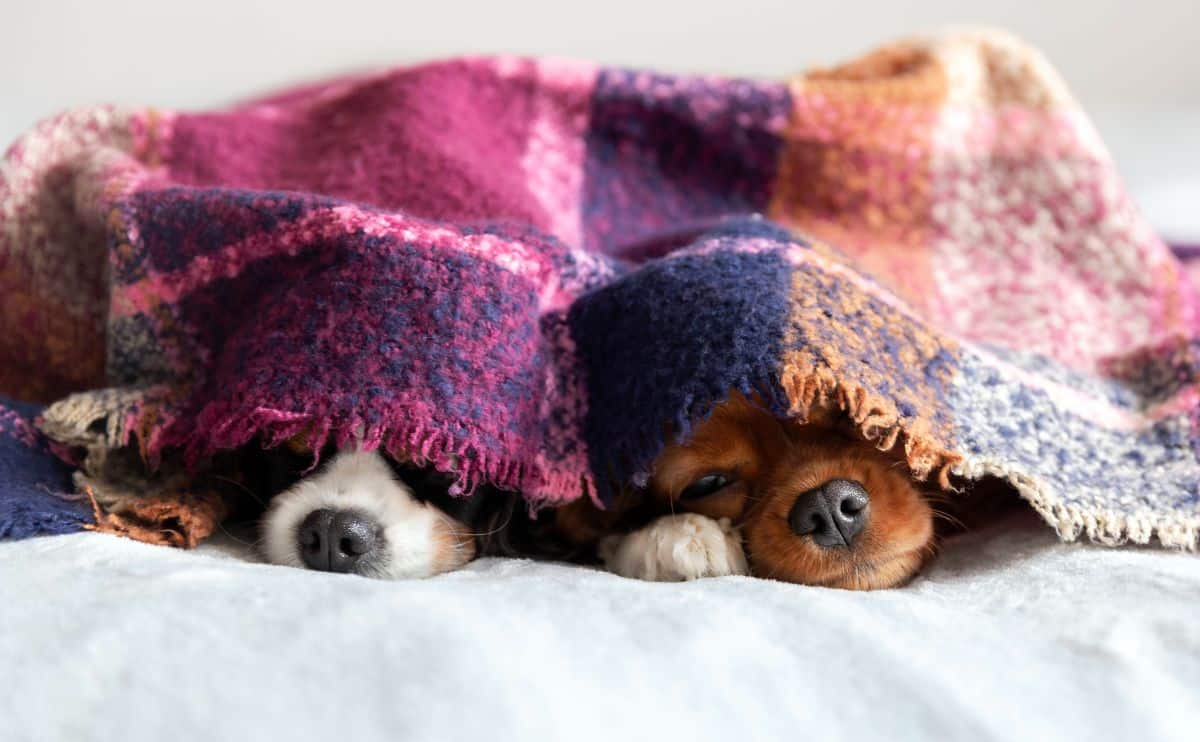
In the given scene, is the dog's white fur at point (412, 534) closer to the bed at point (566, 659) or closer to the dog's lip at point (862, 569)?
the dog's lip at point (862, 569)

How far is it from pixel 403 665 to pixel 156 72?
187cm

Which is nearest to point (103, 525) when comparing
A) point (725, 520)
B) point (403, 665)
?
point (403, 665)

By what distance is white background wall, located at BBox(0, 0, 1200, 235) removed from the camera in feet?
7.11

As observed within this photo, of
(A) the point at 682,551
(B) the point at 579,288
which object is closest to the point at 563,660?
(A) the point at 682,551

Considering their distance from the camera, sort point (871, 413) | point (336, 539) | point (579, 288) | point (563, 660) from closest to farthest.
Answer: point (563, 660) < point (871, 413) < point (336, 539) < point (579, 288)

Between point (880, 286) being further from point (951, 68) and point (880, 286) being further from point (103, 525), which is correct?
point (103, 525)

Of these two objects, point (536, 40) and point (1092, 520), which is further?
point (536, 40)

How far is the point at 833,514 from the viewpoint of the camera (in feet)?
3.70

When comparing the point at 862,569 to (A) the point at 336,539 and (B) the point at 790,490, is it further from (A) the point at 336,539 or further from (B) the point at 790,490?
(A) the point at 336,539

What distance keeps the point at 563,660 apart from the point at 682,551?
17.0 inches

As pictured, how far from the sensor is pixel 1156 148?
7.88ft

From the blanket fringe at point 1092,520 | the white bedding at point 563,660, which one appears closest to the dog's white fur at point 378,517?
the white bedding at point 563,660

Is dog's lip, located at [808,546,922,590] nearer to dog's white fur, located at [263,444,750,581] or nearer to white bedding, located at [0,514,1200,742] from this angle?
dog's white fur, located at [263,444,750,581]

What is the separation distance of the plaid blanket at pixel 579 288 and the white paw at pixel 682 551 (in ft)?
0.31
